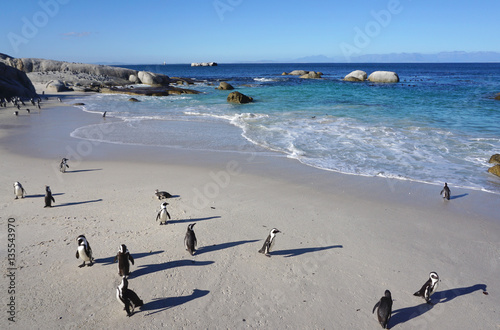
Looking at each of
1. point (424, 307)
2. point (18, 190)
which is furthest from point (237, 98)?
point (424, 307)

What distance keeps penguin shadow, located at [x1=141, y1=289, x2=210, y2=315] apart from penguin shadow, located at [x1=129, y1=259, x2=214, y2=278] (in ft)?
2.70

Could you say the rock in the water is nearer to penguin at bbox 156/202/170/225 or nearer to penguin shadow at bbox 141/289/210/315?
penguin at bbox 156/202/170/225

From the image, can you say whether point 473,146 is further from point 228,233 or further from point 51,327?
point 51,327

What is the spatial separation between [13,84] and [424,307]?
40490mm

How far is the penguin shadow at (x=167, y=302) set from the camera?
5.28 metres

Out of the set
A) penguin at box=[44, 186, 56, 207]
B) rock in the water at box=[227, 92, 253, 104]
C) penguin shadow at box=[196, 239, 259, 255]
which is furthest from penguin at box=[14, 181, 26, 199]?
rock in the water at box=[227, 92, 253, 104]

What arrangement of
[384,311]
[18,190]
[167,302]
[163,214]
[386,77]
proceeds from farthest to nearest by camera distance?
[386,77] < [18,190] < [163,214] < [167,302] < [384,311]

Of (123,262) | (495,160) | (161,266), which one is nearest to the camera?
(123,262)

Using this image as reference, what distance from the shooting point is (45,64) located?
2274 inches

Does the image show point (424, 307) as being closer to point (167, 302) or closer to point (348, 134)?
point (167, 302)

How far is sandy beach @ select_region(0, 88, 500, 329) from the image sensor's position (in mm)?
5230

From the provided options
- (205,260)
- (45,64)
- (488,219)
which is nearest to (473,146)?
(488,219)

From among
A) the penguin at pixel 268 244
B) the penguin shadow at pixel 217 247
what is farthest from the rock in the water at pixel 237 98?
the penguin at pixel 268 244

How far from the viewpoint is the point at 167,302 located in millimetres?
5410
